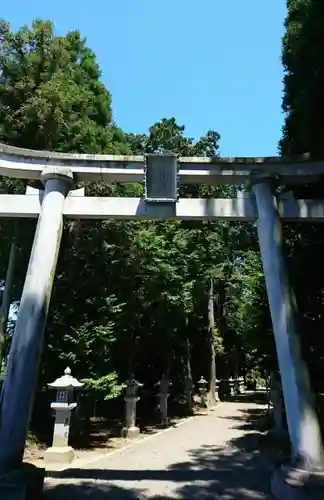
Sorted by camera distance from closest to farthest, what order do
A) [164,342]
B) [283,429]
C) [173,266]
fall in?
[283,429], [173,266], [164,342]

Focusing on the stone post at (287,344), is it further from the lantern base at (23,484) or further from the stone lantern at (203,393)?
the stone lantern at (203,393)

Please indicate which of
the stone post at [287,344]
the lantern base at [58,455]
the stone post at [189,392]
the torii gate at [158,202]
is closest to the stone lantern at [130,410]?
the lantern base at [58,455]

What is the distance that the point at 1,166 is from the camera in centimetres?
734

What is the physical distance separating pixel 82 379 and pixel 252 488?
6439 millimetres

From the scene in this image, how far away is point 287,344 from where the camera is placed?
6.15 metres

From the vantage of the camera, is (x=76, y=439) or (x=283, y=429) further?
(x=76, y=439)

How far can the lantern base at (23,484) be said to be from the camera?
5059 millimetres

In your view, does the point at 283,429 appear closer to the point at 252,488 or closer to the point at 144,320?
the point at 252,488

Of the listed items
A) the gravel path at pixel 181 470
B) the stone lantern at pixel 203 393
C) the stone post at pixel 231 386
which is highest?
the stone post at pixel 231 386

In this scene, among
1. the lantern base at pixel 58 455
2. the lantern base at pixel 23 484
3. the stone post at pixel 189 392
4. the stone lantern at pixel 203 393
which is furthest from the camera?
the stone lantern at pixel 203 393

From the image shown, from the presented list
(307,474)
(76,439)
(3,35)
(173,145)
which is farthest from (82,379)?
(173,145)

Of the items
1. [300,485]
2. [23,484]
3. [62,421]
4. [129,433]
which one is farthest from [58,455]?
[300,485]

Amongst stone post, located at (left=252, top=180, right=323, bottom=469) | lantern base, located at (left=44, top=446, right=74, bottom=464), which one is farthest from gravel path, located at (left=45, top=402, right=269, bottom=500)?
stone post, located at (left=252, top=180, right=323, bottom=469)

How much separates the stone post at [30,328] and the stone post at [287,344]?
3.22 m
